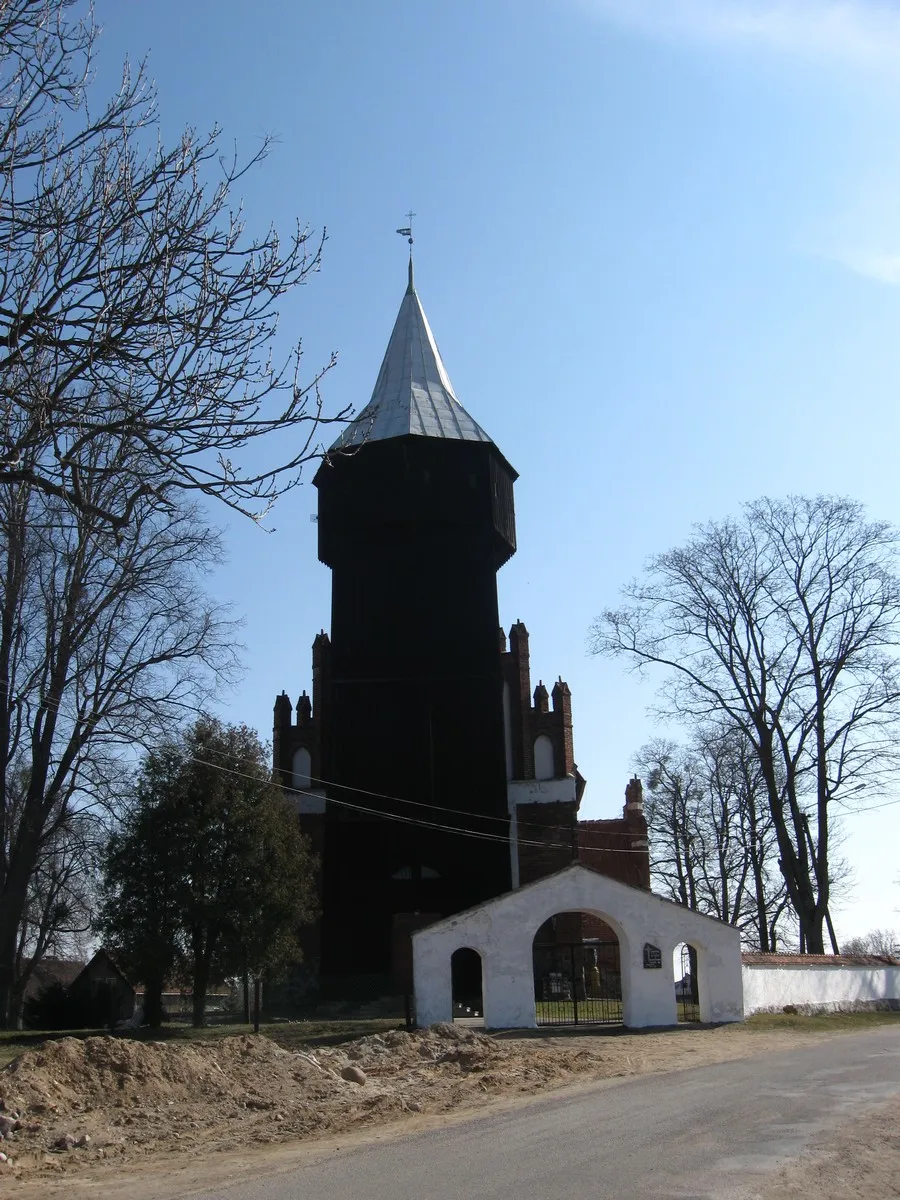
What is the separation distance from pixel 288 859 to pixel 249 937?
1937 mm

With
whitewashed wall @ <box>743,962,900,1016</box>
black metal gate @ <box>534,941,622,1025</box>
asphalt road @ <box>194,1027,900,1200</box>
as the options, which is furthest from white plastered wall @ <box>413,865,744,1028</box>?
asphalt road @ <box>194,1027,900,1200</box>

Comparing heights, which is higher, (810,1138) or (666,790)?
(666,790)

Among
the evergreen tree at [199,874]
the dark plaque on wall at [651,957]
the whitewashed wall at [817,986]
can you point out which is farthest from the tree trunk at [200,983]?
the whitewashed wall at [817,986]

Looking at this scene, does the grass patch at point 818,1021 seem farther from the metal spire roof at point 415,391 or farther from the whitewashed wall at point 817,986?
the metal spire roof at point 415,391

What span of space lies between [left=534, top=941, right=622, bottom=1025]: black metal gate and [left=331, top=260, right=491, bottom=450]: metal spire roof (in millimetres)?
15746

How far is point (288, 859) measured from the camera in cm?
2623

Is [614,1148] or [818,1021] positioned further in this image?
[818,1021]

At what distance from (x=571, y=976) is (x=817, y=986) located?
5.74 meters

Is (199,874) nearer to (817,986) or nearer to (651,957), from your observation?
(651,957)

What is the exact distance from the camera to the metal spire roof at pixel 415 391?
37.3m

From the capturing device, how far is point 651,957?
942 inches

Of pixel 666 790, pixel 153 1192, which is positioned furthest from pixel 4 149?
pixel 666 790

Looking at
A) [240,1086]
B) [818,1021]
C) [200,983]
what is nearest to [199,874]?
[200,983]

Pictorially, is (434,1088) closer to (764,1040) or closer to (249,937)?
(764,1040)
